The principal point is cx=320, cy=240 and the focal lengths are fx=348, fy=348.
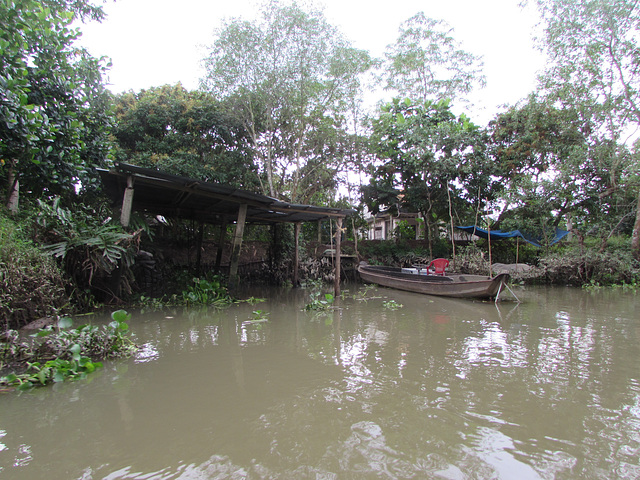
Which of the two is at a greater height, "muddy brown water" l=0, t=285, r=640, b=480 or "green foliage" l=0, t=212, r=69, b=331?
"green foliage" l=0, t=212, r=69, b=331

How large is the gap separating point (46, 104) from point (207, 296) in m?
4.68

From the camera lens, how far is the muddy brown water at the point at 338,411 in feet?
6.62

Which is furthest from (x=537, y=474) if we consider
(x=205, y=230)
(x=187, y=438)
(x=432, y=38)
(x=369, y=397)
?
(x=432, y=38)

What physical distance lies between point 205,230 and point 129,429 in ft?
41.7

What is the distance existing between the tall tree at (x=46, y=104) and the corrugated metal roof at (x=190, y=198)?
74 centimetres

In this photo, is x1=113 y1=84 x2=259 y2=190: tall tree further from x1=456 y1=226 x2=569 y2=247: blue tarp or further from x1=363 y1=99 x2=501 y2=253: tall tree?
x1=456 y1=226 x2=569 y2=247: blue tarp

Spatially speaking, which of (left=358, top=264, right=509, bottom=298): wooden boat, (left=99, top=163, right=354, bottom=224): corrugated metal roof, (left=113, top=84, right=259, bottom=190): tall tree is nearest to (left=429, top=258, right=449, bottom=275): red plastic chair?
(left=358, top=264, right=509, bottom=298): wooden boat

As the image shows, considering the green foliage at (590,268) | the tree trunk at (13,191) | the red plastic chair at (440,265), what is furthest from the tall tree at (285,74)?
the green foliage at (590,268)

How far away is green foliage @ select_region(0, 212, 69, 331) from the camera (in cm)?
459

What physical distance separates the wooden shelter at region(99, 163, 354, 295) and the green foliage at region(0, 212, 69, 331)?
1.72m

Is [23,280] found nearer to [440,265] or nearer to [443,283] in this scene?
[443,283]

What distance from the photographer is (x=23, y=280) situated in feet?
15.8

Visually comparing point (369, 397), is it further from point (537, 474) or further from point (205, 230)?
point (205, 230)

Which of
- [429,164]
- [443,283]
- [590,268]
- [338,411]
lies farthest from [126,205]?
[590,268]
